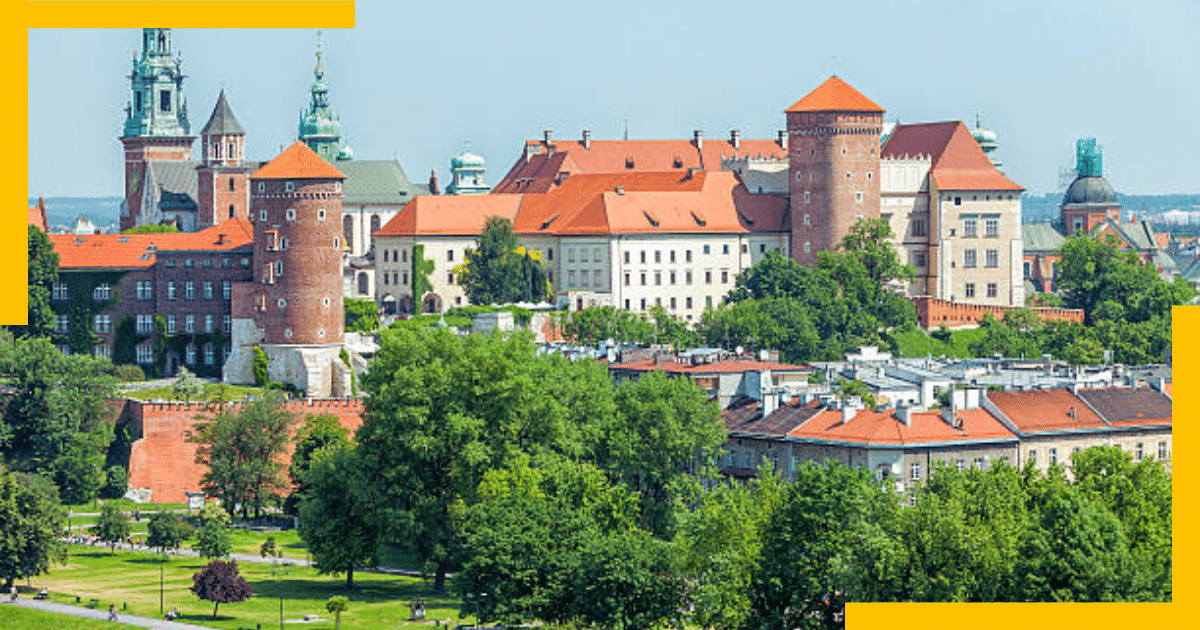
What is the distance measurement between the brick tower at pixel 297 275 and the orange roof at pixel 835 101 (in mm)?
34288

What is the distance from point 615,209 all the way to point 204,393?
39.7m

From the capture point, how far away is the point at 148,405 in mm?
82312

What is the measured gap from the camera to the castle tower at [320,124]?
150125 millimetres

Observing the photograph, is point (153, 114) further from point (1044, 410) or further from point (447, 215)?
point (1044, 410)

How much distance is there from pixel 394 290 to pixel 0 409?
4333cm

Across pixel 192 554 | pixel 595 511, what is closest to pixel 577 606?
pixel 595 511

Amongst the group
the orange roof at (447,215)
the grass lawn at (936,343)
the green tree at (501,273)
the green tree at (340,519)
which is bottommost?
the green tree at (340,519)

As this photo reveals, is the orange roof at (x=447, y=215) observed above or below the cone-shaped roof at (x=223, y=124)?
below

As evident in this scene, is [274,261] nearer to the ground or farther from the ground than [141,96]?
nearer to the ground

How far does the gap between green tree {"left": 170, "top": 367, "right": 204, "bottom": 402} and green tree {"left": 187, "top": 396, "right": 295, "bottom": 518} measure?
216 inches

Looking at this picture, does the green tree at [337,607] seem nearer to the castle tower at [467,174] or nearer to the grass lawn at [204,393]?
the grass lawn at [204,393]

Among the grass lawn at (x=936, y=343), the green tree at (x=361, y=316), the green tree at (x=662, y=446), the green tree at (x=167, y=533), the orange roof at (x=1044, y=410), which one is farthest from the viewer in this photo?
the grass lawn at (x=936, y=343)

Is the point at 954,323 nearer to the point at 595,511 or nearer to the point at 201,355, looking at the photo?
the point at 201,355

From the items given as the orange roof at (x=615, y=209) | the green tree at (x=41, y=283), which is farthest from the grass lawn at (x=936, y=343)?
the green tree at (x=41, y=283)
